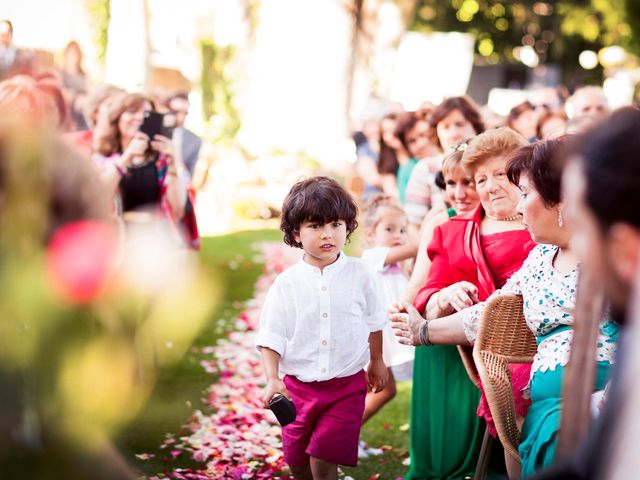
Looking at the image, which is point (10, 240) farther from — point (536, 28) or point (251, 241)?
point (536, 28)

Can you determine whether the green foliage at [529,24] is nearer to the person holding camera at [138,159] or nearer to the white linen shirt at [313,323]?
the person holding camera at [138,159]

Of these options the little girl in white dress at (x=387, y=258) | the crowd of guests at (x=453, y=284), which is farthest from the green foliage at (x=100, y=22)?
the little girl in white dress at (x=387, y=258)

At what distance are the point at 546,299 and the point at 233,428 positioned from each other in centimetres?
323

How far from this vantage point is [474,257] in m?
4.66

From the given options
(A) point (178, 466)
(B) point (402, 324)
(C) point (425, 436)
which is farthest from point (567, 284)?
(A) point (178, 466)

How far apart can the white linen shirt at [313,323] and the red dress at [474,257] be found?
416 mm

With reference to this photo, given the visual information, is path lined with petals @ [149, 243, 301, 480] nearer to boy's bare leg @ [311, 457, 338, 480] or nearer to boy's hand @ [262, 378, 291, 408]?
boy's bare leg @ [311, 457, 338, 480]

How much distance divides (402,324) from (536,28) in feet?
125

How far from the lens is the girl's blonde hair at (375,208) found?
251 inches

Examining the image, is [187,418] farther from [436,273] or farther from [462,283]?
[462,283]

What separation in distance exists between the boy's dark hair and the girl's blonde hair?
1.75 m

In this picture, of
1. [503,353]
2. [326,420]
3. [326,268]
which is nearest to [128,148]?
[326,268]

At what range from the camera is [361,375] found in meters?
4.67

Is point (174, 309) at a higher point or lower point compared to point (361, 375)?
lower
